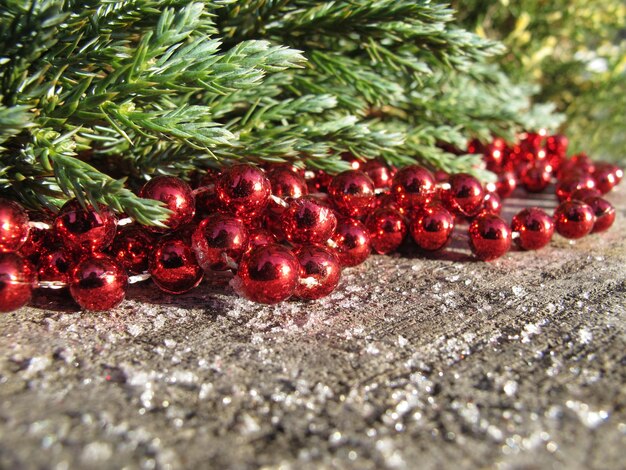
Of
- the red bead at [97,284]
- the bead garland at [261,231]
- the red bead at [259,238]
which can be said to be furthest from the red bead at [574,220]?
the red bead at [97,284]

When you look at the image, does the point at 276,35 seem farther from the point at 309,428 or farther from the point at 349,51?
the point at 309,428

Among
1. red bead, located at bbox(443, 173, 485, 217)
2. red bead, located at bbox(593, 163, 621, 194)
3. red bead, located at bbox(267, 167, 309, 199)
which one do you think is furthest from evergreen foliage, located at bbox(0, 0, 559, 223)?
red bead, located at bbox(593, 163, 621, 194)

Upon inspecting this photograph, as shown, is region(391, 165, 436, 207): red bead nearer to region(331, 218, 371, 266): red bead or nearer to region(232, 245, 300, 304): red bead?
region(331, 218, 371, 266): red bead

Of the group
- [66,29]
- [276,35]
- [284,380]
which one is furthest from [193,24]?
[284,380]

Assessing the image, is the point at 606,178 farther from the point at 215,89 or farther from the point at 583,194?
the point at 215,89

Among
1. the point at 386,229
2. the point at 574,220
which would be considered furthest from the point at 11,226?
the point at 574,220

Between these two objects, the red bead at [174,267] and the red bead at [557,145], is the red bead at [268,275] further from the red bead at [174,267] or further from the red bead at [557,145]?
the red bead at [557,145]
